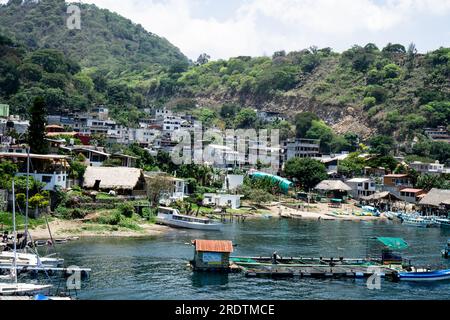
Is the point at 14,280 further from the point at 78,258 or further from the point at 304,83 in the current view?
the point at 304,83

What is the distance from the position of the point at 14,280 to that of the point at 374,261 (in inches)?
930

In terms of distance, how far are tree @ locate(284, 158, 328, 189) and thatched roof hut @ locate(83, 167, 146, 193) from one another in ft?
116

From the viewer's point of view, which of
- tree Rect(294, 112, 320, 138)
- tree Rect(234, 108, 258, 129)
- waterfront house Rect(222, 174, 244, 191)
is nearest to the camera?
waterfront house Rect(222, 174, 244, 191)

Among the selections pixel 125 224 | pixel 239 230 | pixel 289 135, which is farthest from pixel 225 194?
pixel 289 135

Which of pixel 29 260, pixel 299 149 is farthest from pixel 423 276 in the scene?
pixel 299 149

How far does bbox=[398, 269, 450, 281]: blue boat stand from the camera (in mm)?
32625

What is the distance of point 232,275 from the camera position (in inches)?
1236

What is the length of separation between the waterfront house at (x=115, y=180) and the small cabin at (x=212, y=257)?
21.6 meters

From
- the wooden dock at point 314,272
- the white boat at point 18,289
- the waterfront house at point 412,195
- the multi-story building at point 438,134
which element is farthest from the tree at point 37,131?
the multi-story building at point 438,134

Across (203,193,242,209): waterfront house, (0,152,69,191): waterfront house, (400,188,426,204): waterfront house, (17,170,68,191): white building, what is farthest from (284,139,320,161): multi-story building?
(17,170,68,191): white building

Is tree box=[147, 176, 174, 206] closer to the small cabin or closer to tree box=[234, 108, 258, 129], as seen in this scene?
the small cabin

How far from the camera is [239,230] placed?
5081cm

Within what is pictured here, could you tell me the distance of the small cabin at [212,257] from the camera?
31672mm

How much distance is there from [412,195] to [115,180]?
48.0 meters
